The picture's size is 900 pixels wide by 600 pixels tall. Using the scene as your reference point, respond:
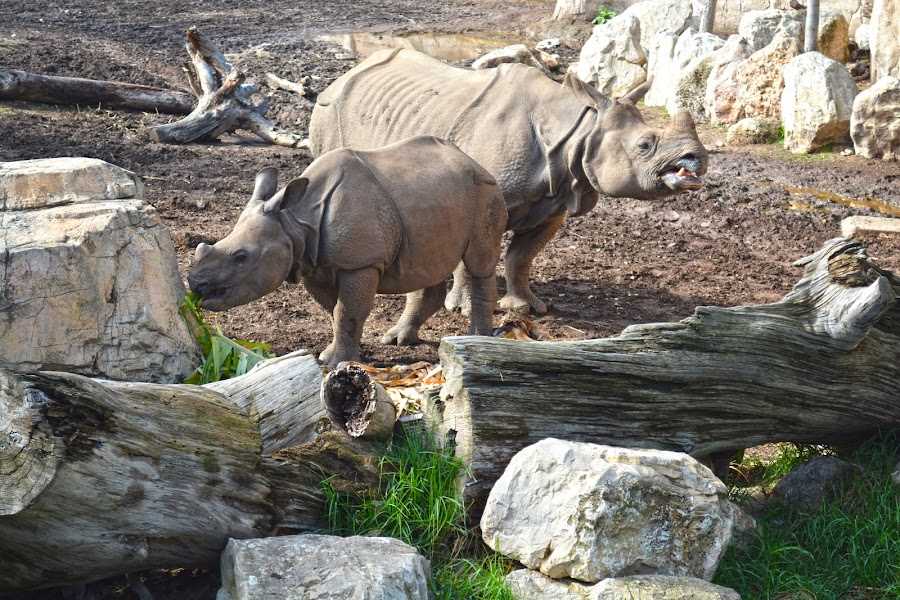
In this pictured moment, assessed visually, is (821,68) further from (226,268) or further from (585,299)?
(226,268)

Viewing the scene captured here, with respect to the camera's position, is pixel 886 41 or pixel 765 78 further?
pixel 886 41

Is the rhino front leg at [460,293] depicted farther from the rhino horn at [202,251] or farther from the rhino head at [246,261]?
the rhino horn at [202,251]

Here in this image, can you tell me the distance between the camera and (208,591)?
13.9ft

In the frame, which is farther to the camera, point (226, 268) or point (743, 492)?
Answer: point (226, 268)

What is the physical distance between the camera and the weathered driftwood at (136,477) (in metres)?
3.55

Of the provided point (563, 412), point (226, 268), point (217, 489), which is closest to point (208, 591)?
point (217, 489)

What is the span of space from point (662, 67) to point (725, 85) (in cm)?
171

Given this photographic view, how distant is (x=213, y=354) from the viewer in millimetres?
5258

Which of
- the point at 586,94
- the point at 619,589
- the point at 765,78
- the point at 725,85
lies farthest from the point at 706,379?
the point at 725,85

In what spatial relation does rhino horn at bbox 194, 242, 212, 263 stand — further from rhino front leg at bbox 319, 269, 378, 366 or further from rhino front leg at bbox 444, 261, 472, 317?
rhino front leg at bbox 444, 261, 472, 317

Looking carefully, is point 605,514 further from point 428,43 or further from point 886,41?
point 428,43

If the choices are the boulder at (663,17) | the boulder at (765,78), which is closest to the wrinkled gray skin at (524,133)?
the boulder at (765,78)

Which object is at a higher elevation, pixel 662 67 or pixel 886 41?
pixel 886 41

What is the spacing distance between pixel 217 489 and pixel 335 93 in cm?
494
